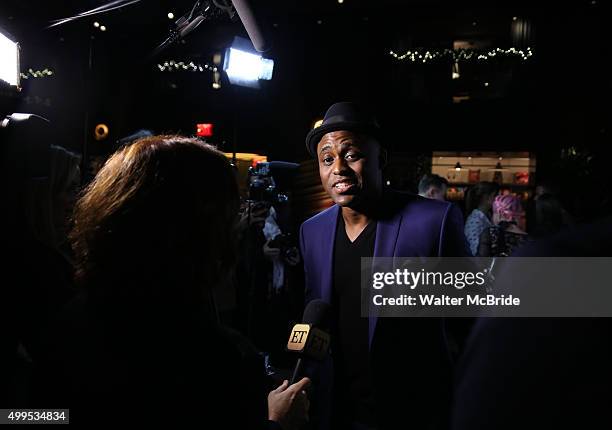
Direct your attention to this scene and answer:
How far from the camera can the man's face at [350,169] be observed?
239cm

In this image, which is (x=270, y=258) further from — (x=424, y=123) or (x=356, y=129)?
(x=424, y=123)

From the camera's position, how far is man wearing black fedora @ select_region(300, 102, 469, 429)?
214 centimetres

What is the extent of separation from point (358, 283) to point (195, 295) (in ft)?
4.10

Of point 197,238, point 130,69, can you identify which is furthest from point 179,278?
point 130,69

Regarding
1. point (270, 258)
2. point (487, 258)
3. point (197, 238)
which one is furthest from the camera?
point (270, 258)

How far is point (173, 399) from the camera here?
1094 mm

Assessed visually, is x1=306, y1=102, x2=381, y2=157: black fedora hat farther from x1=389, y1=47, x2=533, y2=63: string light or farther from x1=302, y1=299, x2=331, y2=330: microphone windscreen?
x1=389, y1=47, x2=533, y2=63: string light

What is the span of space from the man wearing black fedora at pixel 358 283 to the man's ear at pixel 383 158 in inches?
1.4

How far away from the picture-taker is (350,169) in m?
2.40

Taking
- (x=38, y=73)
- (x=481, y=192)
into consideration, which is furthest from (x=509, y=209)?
(x=38, y=73)

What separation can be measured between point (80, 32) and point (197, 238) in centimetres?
1388

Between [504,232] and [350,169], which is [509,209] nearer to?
[504,232]

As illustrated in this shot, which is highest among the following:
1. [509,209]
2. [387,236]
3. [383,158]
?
[509,209]

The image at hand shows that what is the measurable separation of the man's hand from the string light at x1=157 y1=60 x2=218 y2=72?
12528 mm
